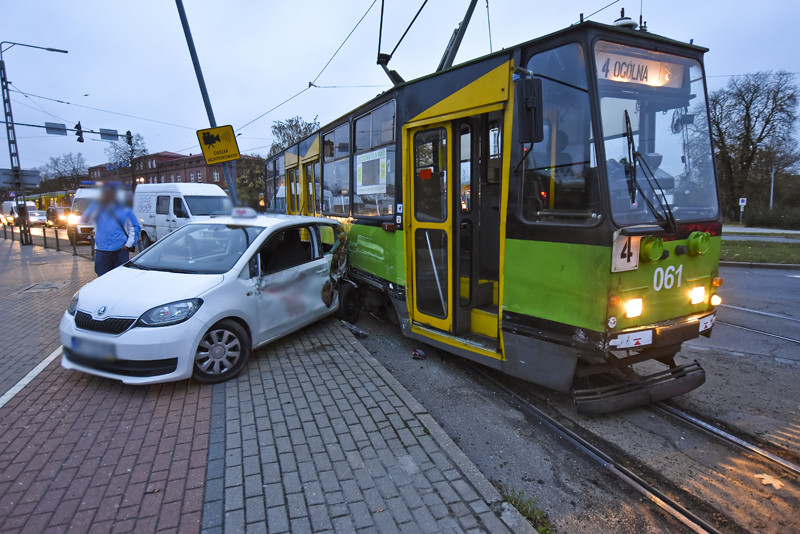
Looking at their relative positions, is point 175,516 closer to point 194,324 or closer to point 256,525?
point 256,525

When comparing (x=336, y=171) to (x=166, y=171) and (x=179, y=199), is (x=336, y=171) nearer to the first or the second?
(x=179, y=199)

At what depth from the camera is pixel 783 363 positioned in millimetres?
5195

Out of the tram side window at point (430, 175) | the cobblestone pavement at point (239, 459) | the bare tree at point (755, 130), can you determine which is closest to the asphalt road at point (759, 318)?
the tram side window at point (430, 175)

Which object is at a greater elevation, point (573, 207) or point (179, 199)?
point (179, 199)

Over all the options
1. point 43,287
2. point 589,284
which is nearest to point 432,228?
point 589,284

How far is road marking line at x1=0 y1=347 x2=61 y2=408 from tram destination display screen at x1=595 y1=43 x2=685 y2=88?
5.89 meters

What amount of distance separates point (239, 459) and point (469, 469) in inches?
63.8

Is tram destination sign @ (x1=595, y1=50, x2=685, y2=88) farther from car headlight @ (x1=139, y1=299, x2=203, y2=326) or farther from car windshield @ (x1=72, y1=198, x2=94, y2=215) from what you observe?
car headlight @ (x1=139, y1=299, x2=203, y2=326)

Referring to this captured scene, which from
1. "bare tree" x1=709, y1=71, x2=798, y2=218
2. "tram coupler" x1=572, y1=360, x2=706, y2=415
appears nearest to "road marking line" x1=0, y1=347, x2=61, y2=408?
"tram coupler" x1=572, y1=360, x2=706, y2=415

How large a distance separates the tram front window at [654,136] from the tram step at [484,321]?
5.76 ft

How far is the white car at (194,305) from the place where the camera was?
159 inches

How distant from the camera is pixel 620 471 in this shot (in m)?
3.18

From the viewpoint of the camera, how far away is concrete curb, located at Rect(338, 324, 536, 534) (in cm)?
258

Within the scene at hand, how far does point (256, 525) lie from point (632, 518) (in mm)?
2302
